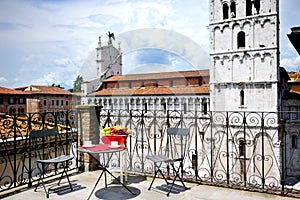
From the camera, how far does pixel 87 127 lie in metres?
5.34

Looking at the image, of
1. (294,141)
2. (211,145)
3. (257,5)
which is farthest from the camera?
(294,141)

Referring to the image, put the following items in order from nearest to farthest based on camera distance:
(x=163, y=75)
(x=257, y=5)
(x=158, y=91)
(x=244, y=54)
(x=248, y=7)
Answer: (x=257, y=5)
(x=244, y=54)
(x=248, y=7)
(x=158, y=91)
(x=163, y=75)

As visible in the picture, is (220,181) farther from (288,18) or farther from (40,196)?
(288,18)

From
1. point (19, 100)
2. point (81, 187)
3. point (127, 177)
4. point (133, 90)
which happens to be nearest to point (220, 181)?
point (127, 177)

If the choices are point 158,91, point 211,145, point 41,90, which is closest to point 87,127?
point 211,145

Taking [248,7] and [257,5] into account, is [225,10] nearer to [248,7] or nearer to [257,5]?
[248,7]

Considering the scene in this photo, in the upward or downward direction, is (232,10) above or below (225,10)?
below

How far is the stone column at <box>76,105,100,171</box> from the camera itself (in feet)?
17.4

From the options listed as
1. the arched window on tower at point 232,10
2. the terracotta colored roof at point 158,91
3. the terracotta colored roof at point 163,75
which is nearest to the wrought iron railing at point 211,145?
the terracotta colored roof at point 158,91

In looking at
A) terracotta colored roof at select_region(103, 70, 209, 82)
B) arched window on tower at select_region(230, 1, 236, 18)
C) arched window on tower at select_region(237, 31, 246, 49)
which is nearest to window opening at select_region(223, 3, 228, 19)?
arched window on tower at select_region(230, 1, 236, 18)

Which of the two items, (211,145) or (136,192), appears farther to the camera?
(211,145)

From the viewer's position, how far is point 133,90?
94.0 feet

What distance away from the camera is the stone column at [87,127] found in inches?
209

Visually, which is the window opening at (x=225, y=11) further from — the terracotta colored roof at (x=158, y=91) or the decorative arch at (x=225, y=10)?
the terracotta colored roof at (x=158, y=91)
